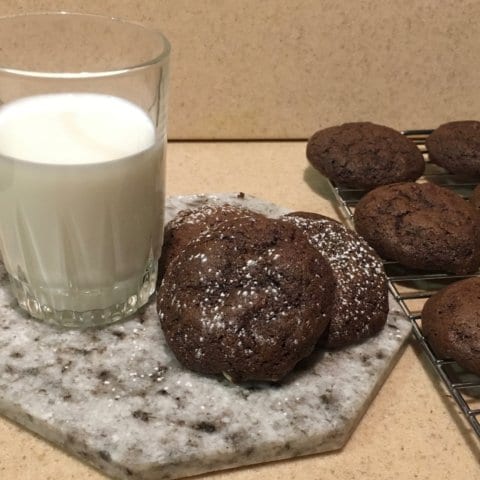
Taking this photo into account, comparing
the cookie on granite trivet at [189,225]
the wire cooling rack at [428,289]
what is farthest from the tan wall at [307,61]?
the cookie on granite trivet at [189,225]

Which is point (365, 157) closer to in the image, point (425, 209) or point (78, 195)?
point (425, 209)

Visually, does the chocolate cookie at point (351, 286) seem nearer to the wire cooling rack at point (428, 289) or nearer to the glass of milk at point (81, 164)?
the wire cooling rack at point (428, 289)

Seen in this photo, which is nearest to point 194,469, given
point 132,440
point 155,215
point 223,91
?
point 132,440

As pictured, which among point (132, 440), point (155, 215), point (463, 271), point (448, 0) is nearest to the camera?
point (132, 440)

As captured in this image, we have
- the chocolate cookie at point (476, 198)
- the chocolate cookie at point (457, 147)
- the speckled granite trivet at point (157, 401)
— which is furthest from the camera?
the chocolate cookie at point (457, 147)

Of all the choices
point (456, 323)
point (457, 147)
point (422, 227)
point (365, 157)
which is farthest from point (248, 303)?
point (457, 147)

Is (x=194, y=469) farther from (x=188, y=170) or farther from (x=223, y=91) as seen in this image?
(x=223, y=91)
